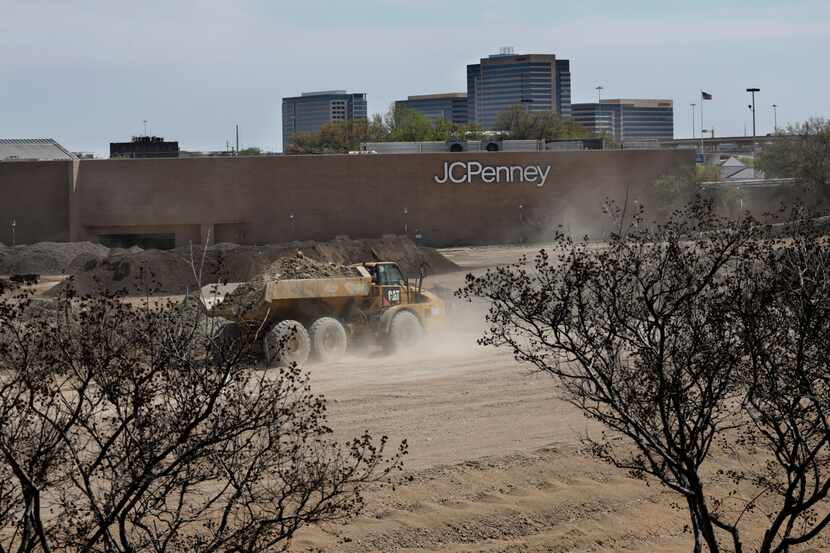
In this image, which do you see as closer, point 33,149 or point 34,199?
point 34,199

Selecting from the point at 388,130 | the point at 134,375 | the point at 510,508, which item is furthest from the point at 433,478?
the point at 388,130

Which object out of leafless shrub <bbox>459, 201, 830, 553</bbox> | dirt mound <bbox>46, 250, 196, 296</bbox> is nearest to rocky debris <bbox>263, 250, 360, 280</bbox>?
dirt mound <bbox>46, 250, 196, 296</bbox>

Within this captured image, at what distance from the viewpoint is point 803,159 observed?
68438 mm

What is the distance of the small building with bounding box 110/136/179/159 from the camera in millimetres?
84125

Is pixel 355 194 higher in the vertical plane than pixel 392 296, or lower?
higher

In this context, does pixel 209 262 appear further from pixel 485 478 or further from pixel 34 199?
pixel 485 478

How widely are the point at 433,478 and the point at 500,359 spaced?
35.5 feet

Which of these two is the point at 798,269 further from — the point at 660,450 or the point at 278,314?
the point at 278,314

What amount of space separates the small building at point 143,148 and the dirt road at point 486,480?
60794 mm

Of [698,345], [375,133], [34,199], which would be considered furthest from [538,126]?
[698,345]

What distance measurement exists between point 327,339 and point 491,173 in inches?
1640

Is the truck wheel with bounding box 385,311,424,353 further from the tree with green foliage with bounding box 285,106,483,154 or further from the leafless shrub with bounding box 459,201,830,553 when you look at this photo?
the tree with green foliage with bounding box 285,106,483,154

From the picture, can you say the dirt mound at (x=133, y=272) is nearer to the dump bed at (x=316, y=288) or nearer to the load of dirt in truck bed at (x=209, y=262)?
the load of dirt in truck bed at (x=209, y=262)

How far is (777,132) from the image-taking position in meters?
75.9
